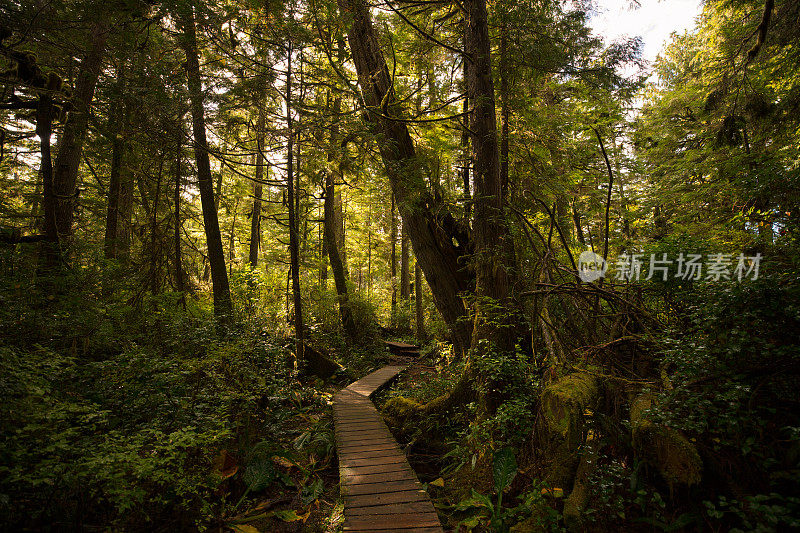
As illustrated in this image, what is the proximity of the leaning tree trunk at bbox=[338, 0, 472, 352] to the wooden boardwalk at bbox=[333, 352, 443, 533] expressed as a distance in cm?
290

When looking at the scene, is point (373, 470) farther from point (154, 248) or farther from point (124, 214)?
point (124, 214)

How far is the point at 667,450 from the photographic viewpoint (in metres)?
3.12

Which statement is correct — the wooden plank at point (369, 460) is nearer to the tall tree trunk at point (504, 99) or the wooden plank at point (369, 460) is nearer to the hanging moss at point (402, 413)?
the hanging moss at point (402, 413)

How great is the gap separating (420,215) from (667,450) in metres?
6.17

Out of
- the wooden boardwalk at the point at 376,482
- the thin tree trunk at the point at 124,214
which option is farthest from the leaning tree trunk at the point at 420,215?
the thin tree trunk at the point at 124,214

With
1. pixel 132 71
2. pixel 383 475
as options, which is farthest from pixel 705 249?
pixel 132 71

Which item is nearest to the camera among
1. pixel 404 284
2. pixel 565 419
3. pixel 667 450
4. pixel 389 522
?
pixel 667 450

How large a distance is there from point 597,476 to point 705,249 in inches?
133

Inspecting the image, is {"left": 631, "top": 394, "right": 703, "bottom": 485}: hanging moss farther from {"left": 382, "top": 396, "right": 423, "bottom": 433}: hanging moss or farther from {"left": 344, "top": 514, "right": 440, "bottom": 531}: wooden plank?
{"left": 382, "top": 396, "right": 423, "bottom": 433}: hanging moss

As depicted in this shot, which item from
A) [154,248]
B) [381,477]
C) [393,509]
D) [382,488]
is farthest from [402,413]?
[154,248]

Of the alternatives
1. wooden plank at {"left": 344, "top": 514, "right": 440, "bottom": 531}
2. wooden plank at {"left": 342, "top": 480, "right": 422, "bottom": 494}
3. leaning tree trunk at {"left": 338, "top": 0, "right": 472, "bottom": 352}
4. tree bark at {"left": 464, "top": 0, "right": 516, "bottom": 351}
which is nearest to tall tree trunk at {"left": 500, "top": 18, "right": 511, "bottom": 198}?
tree bark at {"left": 464, "top": 0, "right": 516, "bottom": 351}

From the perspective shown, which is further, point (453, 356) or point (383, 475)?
point (453, 356)

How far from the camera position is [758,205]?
26.5ft

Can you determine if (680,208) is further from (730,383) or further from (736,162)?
(730,383)
